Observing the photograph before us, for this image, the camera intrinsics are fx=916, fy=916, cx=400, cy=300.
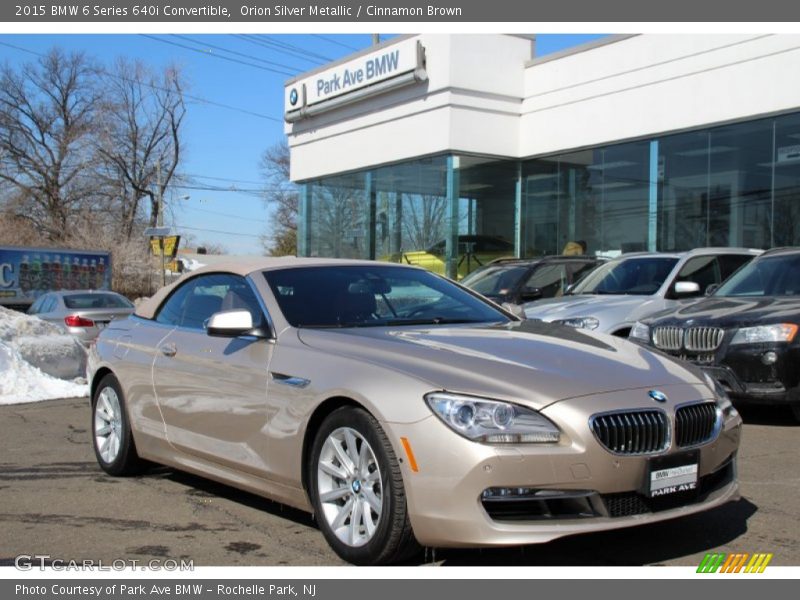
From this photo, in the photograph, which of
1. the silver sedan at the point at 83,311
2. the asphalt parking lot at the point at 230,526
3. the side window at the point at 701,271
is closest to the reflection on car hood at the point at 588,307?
the side window at the point at 701,271

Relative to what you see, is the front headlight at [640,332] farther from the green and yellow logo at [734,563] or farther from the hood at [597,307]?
the green and yellow logo at [734,563]

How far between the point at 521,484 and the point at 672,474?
0.78m

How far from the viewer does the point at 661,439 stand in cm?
419

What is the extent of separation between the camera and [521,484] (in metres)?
3.90

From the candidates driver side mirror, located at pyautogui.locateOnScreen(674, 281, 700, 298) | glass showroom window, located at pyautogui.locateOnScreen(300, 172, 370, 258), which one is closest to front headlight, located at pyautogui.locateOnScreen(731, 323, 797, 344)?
driver side mirror, located at pyautogui.locateOnScreen(674, 281, 700, 298)

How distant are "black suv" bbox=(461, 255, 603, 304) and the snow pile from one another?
5727 mm

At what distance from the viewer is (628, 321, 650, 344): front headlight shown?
919cm

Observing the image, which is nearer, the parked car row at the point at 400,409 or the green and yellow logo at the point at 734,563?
the parked car row at the point at 400,409

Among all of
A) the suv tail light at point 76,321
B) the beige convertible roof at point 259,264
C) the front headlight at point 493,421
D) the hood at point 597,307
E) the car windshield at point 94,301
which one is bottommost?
the suv tail light at point 76,321

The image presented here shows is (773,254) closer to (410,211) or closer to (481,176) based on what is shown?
(481,176)

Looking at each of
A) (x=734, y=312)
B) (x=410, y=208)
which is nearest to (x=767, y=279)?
(x=734, y=312)

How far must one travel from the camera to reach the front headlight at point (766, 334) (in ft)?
26.7

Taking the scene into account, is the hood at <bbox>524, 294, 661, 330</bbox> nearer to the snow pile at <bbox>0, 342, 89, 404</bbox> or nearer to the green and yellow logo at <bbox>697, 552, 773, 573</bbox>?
the snow pile at <bbox>0, 342, 89, 404</bbox>

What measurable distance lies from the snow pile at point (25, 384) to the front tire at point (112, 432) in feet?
14.6
